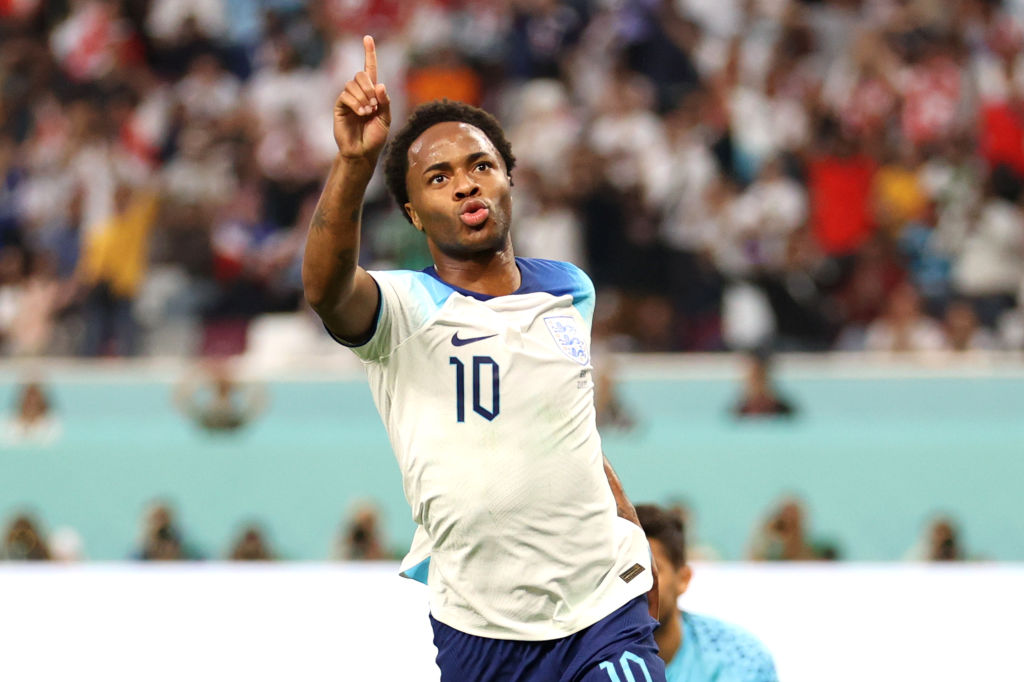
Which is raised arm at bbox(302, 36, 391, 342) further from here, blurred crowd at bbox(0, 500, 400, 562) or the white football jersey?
blurred crowd at bbox(0, 500, 400, 562)

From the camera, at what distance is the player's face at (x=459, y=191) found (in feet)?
8.10

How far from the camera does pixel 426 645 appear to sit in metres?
3.79

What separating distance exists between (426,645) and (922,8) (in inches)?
234

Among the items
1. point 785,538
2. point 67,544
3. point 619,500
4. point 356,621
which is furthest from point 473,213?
point 67,544

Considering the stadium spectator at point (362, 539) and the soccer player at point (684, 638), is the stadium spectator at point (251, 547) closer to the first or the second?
the stadium spectator at point (362, 539)

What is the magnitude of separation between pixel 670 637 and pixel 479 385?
3.46ft

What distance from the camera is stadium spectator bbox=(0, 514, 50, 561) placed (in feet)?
20.2

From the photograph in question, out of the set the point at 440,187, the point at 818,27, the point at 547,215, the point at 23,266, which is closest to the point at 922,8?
the point at 818,27

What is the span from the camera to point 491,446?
7.95 feet

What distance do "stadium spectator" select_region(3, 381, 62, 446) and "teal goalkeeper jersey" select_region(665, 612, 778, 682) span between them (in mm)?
4462

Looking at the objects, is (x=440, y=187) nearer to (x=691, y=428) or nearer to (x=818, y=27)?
(x=691, y=428)

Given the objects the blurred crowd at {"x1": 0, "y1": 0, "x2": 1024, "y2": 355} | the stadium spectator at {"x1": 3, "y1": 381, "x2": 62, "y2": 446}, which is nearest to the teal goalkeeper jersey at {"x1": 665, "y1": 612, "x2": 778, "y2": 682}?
the blurred crowd at {"x1": 0, "y1": 0, "x2": 1024, "y2": 355}

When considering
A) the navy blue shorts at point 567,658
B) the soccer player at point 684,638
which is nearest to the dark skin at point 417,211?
the navy blue shorts at point 567,658

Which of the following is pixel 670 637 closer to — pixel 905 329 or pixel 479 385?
pixel 479 385
